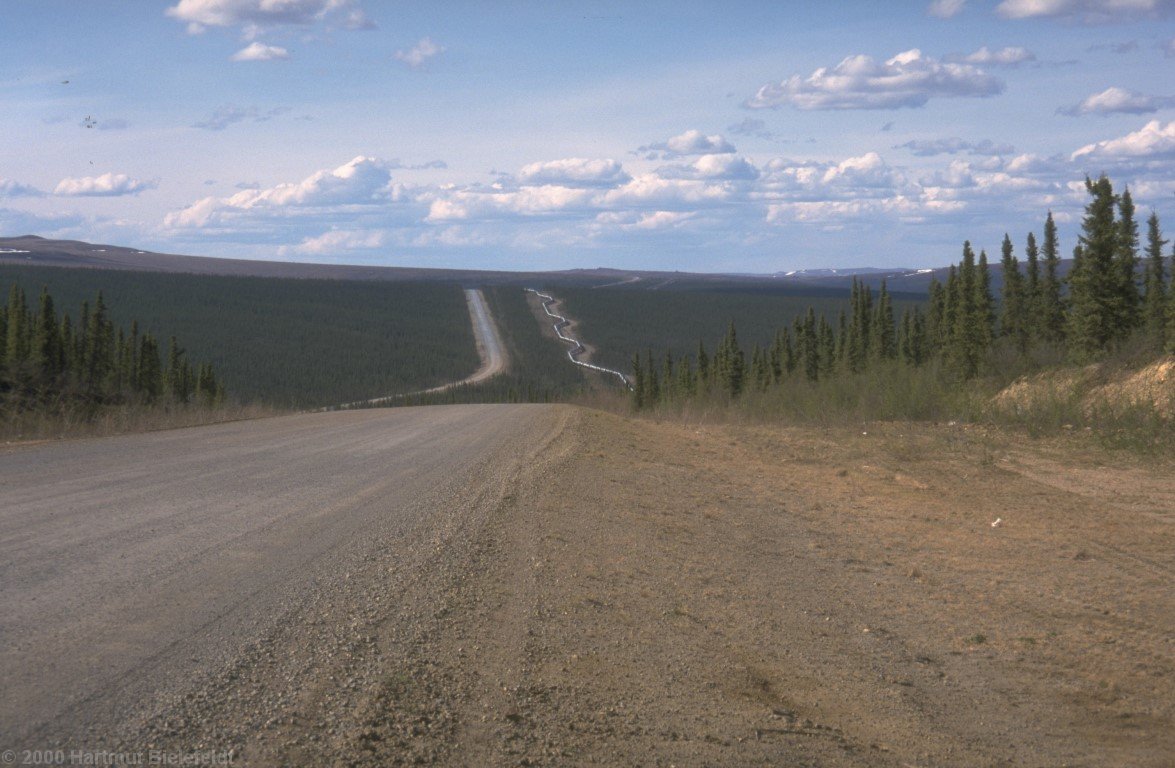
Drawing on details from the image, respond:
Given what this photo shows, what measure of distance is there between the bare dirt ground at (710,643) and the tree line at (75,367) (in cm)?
1808

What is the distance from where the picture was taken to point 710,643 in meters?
6.40

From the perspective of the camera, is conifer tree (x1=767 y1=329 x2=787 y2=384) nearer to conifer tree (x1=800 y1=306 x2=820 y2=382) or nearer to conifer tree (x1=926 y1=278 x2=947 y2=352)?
conifer tree (x1=800 y1=306 x2=820 y2=382)

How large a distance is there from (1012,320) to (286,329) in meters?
107

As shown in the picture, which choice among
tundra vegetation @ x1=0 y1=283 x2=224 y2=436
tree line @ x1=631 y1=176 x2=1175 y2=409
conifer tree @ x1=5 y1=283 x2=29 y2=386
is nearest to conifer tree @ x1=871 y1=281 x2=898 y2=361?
tree line @ x1=631 y1=176 x2=1175 y2=409

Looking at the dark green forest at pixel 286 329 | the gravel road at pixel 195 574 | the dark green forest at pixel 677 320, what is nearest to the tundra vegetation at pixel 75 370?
the gravel road at pixel 195 574

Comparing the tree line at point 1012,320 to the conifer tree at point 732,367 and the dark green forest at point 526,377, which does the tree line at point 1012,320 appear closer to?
the conifer tree at point 732,367

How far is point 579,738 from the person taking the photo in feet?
15.2

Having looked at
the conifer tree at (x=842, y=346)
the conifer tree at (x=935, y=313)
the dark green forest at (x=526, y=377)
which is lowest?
the dark green forest at (x=526, y=377)

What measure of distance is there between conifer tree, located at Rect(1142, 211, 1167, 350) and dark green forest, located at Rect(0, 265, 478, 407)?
64.3 m

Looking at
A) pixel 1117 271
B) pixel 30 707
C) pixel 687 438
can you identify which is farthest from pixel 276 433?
pixel 1117 271

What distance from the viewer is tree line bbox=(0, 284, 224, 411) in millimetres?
25516

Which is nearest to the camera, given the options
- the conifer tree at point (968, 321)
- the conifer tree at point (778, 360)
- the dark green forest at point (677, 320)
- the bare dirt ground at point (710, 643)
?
the bare dirt ground at point (710, 643)

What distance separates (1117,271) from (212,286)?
156 metres

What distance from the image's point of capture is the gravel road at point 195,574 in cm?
476
